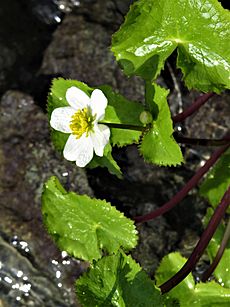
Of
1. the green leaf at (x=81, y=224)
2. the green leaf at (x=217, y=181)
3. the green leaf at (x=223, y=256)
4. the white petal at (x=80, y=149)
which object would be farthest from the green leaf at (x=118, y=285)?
the green leaf at (x=217, y=181)

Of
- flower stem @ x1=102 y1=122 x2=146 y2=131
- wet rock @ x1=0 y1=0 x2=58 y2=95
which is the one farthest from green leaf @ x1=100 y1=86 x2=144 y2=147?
wet rock @ x1=0 y1=0 x2=58 y2=95

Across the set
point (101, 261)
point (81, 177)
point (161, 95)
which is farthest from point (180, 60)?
point (81, 177)

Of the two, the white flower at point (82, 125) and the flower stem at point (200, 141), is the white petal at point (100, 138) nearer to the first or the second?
the white flower at point (82, 125)

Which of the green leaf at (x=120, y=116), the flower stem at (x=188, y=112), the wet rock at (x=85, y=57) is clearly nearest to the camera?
the green leaf at (x=120, y=116)

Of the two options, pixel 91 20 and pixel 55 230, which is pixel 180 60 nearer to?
pixel 55 230

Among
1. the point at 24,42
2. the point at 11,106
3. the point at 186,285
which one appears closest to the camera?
the point at 186,285

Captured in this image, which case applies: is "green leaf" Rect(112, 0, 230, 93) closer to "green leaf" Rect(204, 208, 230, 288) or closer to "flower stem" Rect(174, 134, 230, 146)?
"flower stem" Rect(174, 134, 230, 146)
